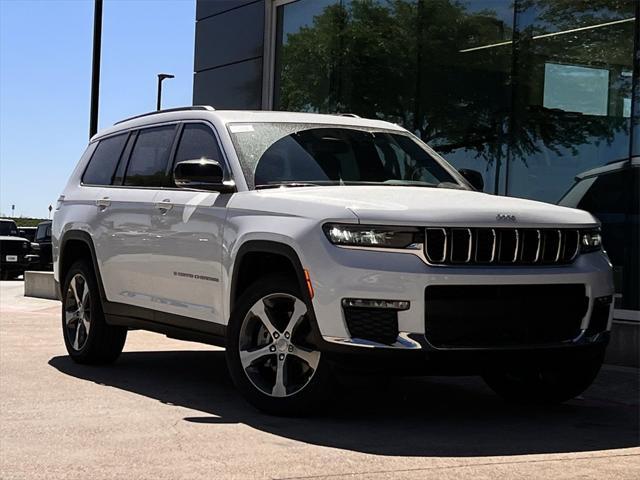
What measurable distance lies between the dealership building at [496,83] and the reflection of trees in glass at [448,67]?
0.02 m

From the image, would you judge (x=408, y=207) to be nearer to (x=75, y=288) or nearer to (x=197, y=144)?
(x=197, y=144)

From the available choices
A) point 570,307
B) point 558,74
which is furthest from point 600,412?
point 558,74

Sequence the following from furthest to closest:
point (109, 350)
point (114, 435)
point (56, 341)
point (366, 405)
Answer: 1. point (56, 341)
2. point (109, 350)
3. point (366, 405)
4. point (114, 435)

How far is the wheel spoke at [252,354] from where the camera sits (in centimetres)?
665

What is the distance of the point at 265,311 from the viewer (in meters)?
6.65

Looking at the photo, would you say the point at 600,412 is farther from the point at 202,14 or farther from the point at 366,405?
the point at 202,14

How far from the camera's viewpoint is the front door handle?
25.7 ft

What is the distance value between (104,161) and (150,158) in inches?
37.4

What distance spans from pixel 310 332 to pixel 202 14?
14.0m

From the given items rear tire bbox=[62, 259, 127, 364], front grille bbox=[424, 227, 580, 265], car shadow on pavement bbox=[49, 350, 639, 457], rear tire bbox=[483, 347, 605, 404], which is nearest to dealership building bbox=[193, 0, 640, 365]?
car shadow on pavement bbox=[49, 350, 639, 457]

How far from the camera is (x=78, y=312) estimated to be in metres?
9.31

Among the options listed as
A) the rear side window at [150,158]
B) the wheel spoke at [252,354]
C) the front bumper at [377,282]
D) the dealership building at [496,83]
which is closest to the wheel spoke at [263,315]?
the wheel spoke at [252,354]

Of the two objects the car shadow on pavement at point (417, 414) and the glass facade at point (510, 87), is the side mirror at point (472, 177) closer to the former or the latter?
the car shadow on pavement at point (417, 414)

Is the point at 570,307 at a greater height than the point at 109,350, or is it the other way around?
the point at 570,307
